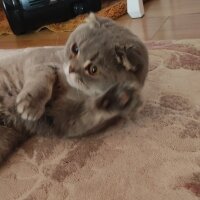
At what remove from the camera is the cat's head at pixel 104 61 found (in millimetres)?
985

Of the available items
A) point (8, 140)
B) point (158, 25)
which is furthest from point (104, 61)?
point (158, 25)

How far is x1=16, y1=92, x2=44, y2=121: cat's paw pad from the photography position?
0.97 meters

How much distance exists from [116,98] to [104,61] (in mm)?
105

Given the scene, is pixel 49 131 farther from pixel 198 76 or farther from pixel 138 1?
pixel 138 1

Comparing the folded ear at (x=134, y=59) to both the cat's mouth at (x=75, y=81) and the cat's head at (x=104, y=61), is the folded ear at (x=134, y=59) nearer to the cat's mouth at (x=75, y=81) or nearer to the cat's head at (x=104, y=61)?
the cat's head at (x=104, y=61)

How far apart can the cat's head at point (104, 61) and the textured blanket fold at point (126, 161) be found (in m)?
0.14

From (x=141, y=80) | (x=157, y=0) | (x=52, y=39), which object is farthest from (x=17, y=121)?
(x=157, y=0)

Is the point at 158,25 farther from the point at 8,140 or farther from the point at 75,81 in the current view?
the point at 8,140

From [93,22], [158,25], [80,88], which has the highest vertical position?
[93,22]

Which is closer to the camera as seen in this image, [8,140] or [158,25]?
[8,140]

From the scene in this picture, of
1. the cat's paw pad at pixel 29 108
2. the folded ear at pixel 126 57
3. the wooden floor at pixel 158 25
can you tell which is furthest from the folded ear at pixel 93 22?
the wooden floor at pixel 158 25

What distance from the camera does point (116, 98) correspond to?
951 millimetres

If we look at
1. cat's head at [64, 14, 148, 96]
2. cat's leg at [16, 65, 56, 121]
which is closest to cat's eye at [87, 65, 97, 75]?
cat's head at [64, 14, 148, 96]

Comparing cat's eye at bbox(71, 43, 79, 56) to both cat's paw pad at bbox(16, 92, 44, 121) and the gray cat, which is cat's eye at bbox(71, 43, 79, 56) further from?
cat's paw pad at bbox(16, 92, 44, 121)
